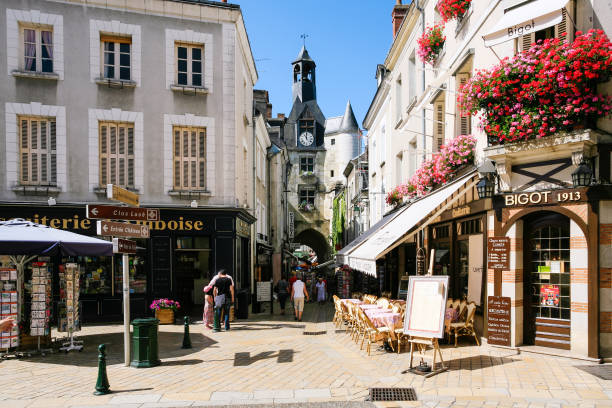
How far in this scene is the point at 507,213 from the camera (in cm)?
919

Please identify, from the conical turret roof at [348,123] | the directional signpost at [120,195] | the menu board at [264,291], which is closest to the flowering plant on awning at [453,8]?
the directional signpost at [120,195]

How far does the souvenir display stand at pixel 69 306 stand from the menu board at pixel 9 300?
0.97 m

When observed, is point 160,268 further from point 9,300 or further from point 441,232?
point 441,232

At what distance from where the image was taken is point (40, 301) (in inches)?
385

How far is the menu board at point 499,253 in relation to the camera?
902 cm

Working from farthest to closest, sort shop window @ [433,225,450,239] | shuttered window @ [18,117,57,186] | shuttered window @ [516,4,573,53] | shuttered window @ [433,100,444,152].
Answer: shuttered window @ [18,117,57,186]
shuttered window @ [433,100,444,152]
shop window @ [433,225,450,239]
shuttered window @ [516,4,573,53]

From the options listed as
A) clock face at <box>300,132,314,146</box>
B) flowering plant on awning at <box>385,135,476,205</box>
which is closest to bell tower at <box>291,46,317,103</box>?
clock face at <box>300,132,314,146</box>

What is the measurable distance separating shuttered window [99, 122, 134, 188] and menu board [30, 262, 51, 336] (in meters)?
5.08

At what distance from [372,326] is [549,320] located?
10.6 feet

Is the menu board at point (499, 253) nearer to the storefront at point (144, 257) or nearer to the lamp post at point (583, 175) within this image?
the lamp post at point (583, 175)

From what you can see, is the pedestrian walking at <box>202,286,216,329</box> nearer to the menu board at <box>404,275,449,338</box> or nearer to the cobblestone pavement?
the cobblestone pavement

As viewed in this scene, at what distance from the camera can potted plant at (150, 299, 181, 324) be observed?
13.8 meters

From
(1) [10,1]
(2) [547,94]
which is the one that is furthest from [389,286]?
(1) [10,1]

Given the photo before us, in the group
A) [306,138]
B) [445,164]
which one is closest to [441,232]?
[445,164]
